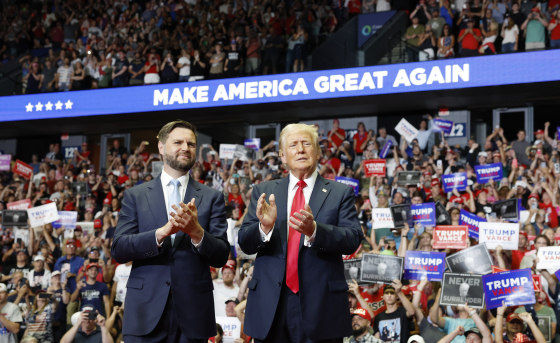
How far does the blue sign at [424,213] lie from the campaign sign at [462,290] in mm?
1939

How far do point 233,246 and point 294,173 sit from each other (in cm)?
688

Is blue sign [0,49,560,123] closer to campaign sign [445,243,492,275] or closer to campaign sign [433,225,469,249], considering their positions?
campaign sign [433,225,469,249]

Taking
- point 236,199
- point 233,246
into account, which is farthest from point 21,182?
point 233,246

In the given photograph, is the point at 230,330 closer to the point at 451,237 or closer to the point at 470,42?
the point at 451,237

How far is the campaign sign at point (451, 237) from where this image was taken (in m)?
8.26

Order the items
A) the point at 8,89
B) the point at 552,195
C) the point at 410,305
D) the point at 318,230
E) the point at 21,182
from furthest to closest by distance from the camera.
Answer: the point at 8,89, the point at 21,182, the point at 552,195, the point at 410,305, the point at 318,230

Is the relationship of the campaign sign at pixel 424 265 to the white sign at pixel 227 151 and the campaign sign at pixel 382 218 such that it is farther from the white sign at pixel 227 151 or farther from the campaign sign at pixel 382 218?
the white sign at pixel 227 151

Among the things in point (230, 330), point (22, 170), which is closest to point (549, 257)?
point (230, 330)

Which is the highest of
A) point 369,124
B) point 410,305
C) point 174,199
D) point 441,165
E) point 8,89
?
point 8,89

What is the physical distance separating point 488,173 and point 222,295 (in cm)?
472

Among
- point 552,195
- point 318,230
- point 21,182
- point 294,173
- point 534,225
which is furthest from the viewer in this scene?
point 21,182

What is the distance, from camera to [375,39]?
15.6m

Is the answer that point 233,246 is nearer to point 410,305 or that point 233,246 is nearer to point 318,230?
point 410,305

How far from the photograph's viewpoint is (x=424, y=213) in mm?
9195
